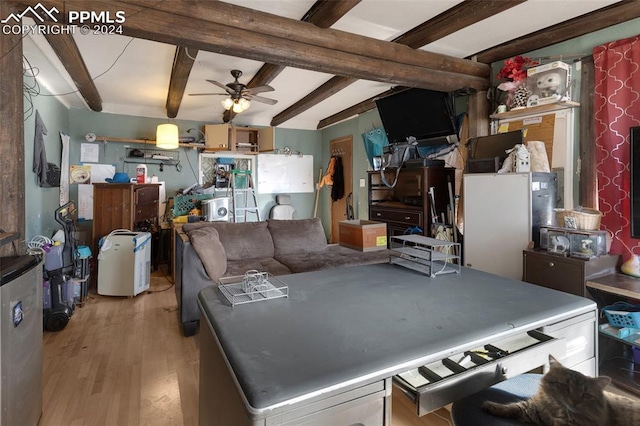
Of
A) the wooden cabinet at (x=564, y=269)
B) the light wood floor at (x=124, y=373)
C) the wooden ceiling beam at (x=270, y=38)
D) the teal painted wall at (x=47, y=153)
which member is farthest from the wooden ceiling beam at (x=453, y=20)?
the teal painted wall at (x=47, y=153)

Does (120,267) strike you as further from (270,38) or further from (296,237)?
(270,38)

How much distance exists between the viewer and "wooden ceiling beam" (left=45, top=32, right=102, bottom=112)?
108 inches

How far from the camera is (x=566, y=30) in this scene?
275 centimetres

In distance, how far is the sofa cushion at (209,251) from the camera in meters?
2.65

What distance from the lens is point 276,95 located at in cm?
483

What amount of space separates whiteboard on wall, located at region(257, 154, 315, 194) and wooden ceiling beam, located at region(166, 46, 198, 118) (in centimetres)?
209

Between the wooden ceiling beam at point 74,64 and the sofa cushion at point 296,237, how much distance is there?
2.38 meters

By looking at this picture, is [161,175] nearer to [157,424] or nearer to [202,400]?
[157,424]

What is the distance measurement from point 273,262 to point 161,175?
354 cm

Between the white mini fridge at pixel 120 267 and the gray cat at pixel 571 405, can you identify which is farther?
the white mini fridge at pixel 120 267

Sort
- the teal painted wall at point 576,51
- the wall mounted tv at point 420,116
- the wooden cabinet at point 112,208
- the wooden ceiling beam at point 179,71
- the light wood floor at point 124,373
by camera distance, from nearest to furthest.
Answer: the light wood floor at point 124,373, the teal painted wall at point 576,51, the wooden ceiling beam at point 179,71, the wall mounted tv at point 420,116, the wooden cabinet at point 112,208

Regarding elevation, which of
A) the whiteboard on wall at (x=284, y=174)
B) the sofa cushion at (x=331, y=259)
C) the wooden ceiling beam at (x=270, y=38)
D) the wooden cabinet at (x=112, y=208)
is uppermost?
the wooden ceiling beam at (x=270, y=38)

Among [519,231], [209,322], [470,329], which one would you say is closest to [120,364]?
[209,322]
